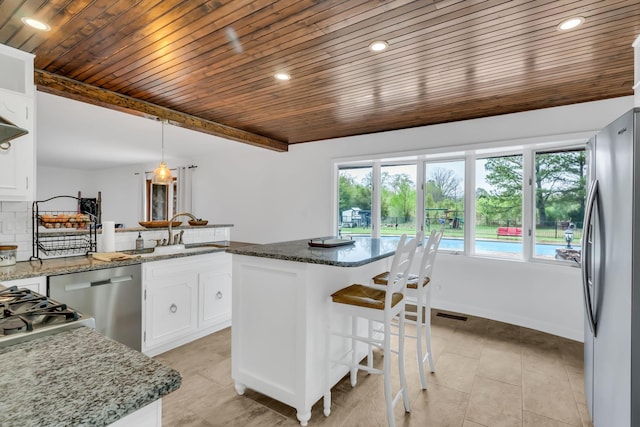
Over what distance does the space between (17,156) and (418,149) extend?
4298mm

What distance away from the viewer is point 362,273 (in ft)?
8.61

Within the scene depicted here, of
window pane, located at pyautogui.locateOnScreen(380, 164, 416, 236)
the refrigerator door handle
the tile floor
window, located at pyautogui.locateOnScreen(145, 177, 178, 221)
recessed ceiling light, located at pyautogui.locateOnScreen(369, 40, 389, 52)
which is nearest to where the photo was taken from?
the refrigerator door handle

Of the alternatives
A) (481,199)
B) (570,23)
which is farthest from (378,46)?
(481,199)

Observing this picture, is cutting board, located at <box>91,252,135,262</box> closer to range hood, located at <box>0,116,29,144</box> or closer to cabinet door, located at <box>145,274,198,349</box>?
cabinet door, located at <box>145,274,198,349</box>

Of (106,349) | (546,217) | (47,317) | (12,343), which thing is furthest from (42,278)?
(546,217)

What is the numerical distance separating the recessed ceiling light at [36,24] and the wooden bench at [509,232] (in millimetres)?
4924

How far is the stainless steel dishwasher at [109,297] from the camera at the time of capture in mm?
2307

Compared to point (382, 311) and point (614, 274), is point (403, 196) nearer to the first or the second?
point (382, 311)

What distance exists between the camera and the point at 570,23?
6.61 ft

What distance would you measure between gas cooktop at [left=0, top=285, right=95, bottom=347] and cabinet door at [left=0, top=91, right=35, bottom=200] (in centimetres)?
146

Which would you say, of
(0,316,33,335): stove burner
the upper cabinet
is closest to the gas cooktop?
(0,316,33,335): stove burner

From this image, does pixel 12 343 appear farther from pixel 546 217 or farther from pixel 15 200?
pixel 546 217

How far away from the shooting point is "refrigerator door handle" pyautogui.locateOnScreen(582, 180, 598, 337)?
6.06 ft

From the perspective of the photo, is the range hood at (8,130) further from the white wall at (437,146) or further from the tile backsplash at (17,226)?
the white wall at (437,146)
